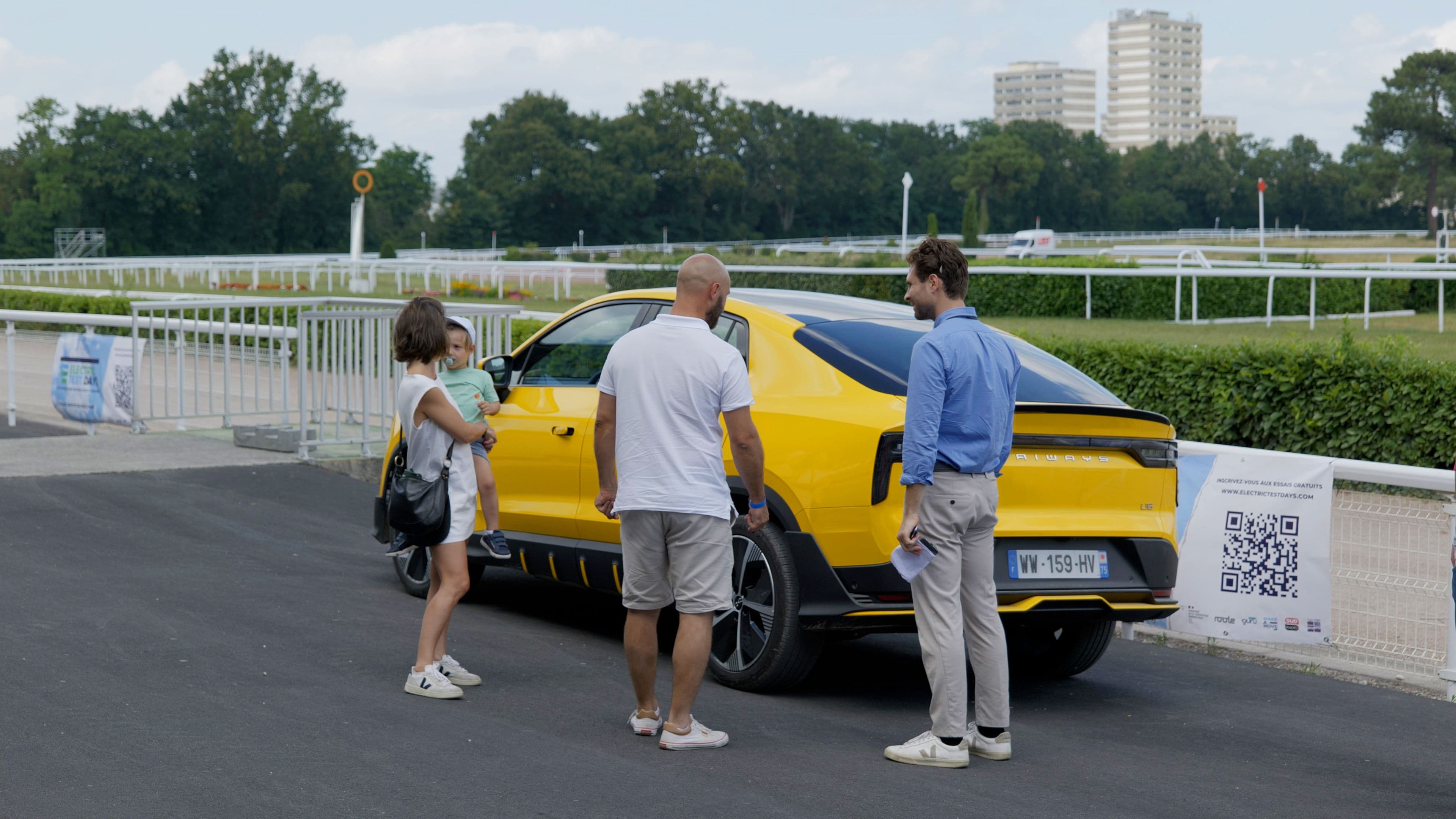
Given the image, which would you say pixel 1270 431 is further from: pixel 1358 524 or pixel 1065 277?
pixel 1065 277

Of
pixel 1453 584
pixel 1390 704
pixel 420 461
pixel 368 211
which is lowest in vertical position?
pixel 1390 704

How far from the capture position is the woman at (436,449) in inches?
228

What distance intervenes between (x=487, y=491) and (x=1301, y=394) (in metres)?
8.20

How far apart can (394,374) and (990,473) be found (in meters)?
7.84

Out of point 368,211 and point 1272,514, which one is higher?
point 368,211

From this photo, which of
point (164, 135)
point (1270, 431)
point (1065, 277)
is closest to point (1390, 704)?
point (1270, 431)

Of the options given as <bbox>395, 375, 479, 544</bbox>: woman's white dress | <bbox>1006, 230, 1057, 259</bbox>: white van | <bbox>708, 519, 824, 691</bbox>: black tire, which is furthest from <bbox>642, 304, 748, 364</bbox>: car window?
<bbox>1006, 230, 1057, 259</bbox>: white van

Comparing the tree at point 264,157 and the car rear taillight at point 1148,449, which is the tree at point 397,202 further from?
the car rear taillight at point 1148,449

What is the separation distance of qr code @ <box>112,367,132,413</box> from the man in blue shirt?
34.1ft

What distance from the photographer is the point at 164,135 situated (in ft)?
280

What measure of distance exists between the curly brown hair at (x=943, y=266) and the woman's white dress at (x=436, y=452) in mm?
1993

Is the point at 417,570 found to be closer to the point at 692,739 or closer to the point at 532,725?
the point at 532,725

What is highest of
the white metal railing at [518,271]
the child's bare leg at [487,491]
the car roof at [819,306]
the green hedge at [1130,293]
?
the white metal railing at [518,271]

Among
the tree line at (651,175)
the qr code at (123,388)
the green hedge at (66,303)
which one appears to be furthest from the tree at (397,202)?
the qr code at (123,388)
